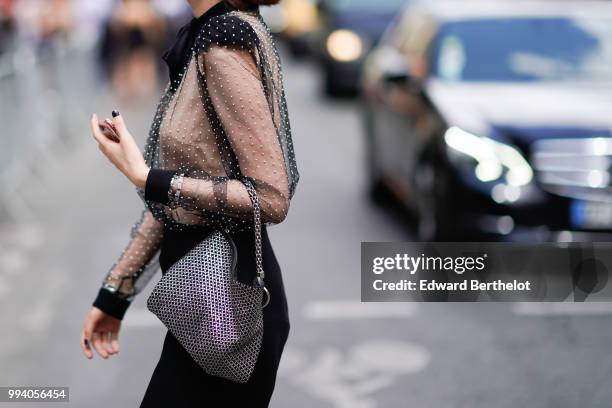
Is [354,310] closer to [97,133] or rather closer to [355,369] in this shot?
[355,369]

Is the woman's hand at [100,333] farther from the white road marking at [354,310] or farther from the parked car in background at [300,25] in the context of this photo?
the parked car in background at [300,25]

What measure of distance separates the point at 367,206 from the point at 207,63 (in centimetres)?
738

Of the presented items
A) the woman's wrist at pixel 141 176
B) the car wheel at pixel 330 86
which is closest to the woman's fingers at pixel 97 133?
the woman's wrist at pixel 141 176

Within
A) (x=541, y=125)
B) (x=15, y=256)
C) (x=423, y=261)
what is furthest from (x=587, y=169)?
(x=15, y=256)

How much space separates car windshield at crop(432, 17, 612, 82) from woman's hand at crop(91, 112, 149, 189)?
Result: 5.37m

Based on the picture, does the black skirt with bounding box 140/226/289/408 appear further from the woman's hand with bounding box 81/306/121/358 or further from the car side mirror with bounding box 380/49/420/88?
the car side mirror with bounding box 380/49/420/88

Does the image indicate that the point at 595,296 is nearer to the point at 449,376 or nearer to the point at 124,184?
the point at 449,376

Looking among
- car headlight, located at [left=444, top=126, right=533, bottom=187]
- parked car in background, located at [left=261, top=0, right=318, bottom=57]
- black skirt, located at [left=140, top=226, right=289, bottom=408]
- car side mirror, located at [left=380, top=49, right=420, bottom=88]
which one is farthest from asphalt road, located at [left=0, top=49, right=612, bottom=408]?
parked car in background, located at [left=261, top=0, right=318, bottom=57]

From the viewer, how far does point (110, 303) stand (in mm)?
2914

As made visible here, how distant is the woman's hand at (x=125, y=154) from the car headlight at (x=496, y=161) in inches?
174

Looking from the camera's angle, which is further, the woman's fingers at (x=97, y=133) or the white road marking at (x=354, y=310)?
the white road marking at (x=354, y=310)

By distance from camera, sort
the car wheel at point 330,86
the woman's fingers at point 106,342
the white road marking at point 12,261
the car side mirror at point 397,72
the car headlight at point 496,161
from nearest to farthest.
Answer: the woman's fingers at point 106,342
the car headlight at point 496,161
the white road marking at point 12,261
the car side mirror at point 397,72
the car wheel at point 330,86

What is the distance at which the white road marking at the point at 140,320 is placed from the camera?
6.23m

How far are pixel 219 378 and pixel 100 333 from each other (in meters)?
0.56
